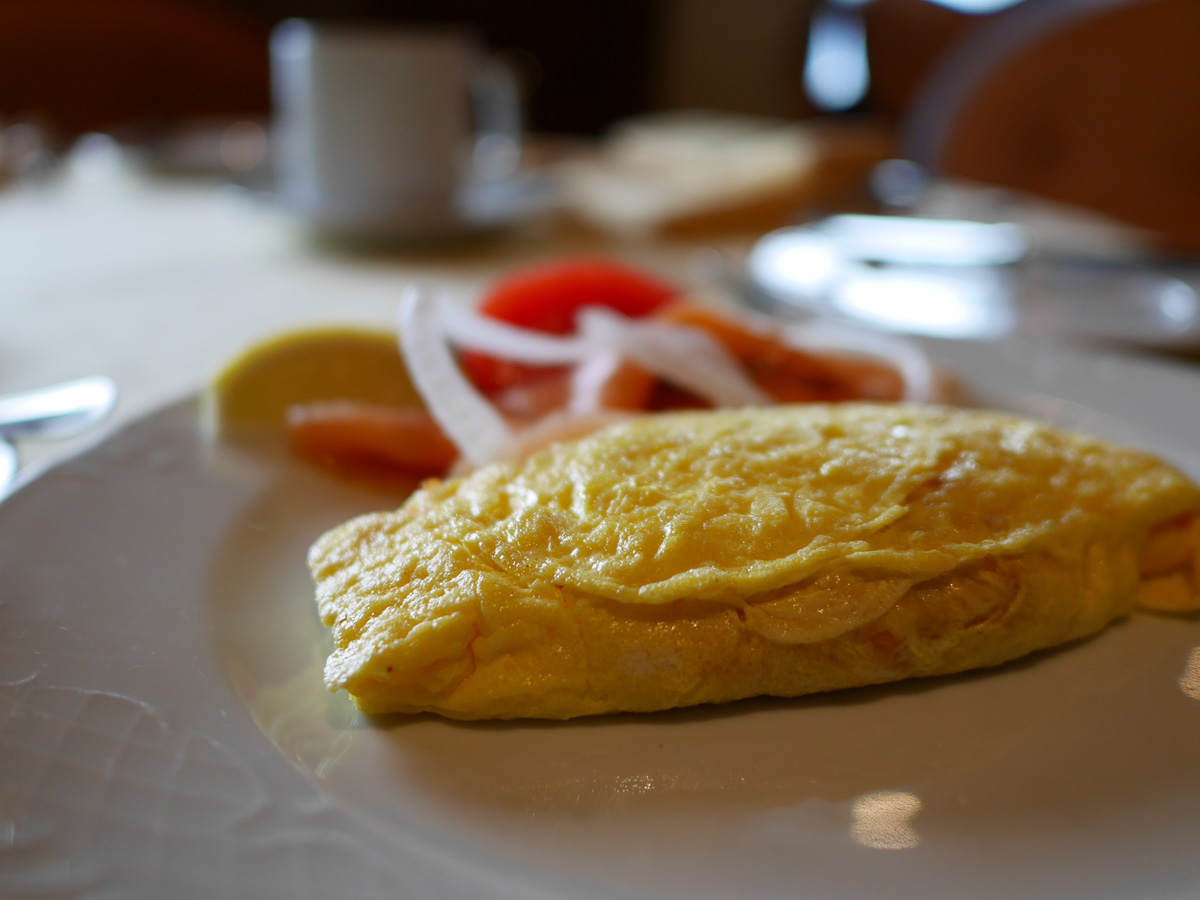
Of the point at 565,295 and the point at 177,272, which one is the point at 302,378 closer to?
the point at 565,295

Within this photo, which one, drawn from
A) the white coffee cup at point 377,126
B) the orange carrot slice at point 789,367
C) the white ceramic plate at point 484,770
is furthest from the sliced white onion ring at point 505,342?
the white coffee cup at point 377,126

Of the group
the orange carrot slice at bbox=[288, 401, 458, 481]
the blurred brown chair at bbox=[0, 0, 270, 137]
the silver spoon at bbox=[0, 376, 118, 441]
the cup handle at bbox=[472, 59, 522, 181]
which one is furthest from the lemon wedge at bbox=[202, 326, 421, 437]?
the blurred brown chair at bbox=[0, 0, 270, 137]

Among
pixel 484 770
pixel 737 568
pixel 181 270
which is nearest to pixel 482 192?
pixel 181 270

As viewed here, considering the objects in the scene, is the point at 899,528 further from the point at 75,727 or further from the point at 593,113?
the point at 593,113

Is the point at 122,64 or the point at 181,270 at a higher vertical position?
the point at 122,64

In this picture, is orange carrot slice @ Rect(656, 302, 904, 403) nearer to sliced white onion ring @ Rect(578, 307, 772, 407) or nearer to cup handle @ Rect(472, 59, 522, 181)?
sliced white onion ring @ Rect(578, 307, 772, 407)

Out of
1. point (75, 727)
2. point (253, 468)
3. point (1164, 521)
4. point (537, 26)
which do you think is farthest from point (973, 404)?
point (537, 26)

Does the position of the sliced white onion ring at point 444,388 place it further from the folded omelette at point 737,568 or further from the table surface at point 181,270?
the table surface at point 181,270
